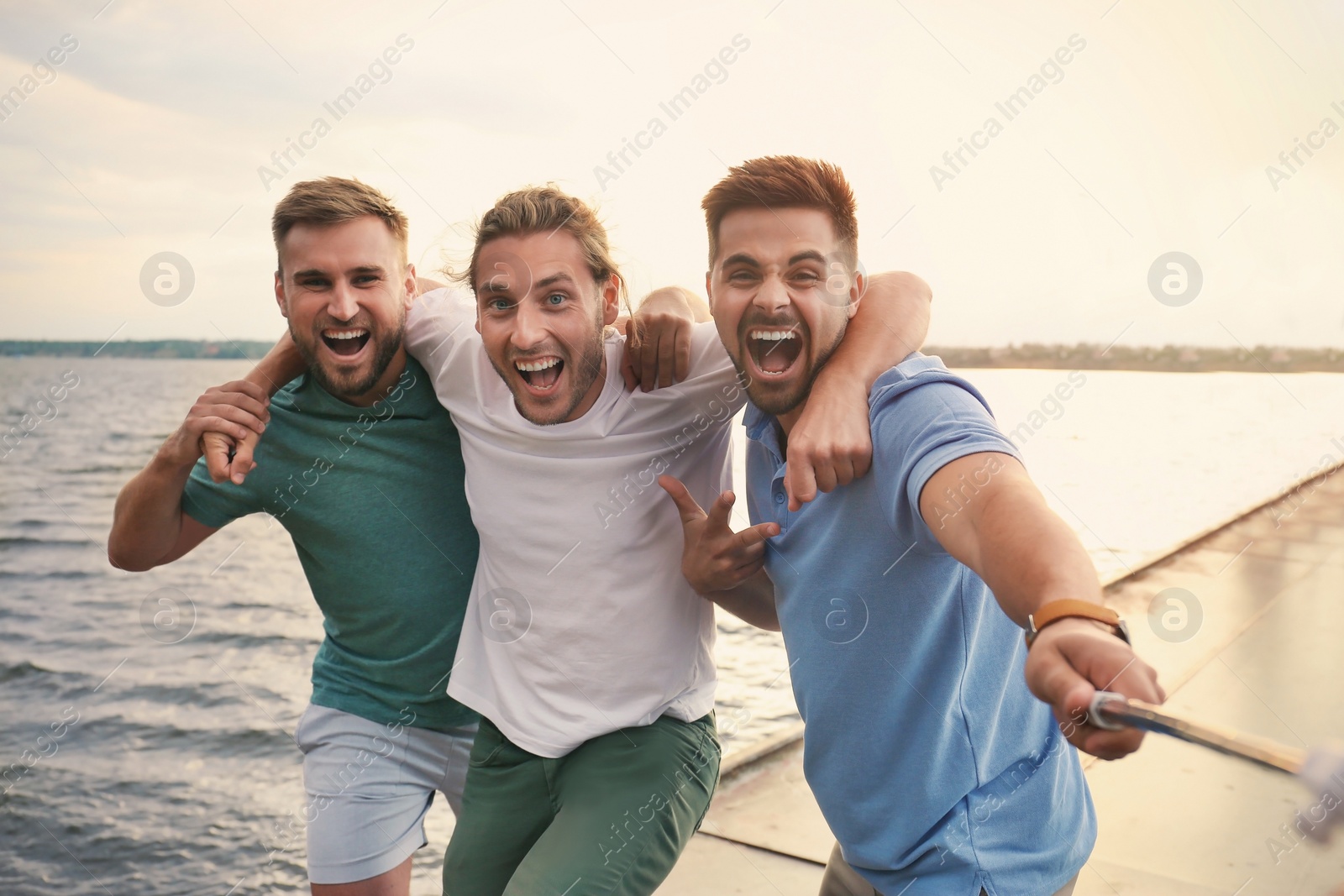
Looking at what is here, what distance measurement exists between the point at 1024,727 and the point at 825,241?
3.56ft

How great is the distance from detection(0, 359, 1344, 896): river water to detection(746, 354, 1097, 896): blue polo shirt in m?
1.38

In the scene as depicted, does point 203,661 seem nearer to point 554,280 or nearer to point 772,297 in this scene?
point 554,280

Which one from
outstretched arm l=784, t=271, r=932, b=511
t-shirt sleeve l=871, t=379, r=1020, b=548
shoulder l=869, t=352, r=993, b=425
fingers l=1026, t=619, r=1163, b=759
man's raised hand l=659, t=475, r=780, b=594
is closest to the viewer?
fingers l=1026, t=619, r=1163, b=759

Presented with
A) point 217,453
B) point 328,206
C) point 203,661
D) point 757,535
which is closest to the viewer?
point 757,535

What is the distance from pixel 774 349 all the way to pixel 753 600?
665 millimetres

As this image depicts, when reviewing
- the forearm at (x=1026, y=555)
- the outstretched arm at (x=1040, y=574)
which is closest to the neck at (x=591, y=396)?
the outstretched arm at (x=1040, y=574)

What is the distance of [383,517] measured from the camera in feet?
8.82

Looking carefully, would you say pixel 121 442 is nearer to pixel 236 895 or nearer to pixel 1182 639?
pixel 236 895

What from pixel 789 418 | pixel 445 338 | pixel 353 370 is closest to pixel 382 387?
pixel 353 370

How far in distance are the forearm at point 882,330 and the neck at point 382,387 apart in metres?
1.30

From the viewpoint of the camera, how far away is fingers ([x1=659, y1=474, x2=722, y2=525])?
2244 millimetres

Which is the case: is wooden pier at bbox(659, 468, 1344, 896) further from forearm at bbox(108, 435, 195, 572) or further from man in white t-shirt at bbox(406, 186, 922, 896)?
forearm at bbox(108, 435, 195, 572)

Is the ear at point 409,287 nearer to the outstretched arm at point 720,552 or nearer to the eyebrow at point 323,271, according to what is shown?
the eyebrow at point 323,271

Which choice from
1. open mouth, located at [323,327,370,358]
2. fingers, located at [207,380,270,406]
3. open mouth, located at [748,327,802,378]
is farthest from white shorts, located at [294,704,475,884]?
open mouth, located at [748,327,802,378]
